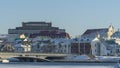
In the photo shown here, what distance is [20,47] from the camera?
122938 mm

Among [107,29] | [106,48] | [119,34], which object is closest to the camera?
[106,48]

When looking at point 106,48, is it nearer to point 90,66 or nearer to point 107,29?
point 107,29

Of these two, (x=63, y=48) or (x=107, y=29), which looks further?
(x=107, y=29)

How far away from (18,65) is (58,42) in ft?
405

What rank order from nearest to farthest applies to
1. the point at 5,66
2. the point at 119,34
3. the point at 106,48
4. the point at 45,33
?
1. the point at 5,66
2. the point at 106,48
3. the point at 119,34
4. the point at 45,33

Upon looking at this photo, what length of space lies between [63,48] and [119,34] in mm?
43438

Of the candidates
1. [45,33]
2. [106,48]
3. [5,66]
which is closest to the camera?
[5,66]

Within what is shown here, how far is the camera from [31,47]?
127812 mm

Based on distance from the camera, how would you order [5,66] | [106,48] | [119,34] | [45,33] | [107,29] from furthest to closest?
[45,33]
[107,29]
[119,34]
[106,48]
[5,66]

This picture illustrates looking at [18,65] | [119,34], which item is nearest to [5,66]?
[18,65]

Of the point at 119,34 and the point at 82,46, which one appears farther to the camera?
the point at 119,34

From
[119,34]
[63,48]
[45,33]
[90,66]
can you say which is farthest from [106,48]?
[90,66]

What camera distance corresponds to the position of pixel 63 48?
125688mm

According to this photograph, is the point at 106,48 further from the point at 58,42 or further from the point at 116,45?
the point at 58,42
